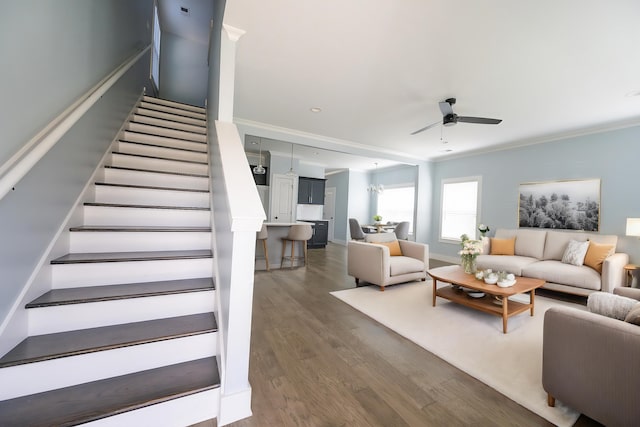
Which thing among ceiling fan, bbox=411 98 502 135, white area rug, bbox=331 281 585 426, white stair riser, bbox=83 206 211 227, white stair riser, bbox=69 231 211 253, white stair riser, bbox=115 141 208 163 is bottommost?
white area rug, bbox=331 281 585 426

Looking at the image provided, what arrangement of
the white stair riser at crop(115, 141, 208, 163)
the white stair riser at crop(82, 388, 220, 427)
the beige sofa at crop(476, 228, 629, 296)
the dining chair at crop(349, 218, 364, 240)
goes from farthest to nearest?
the dining chair at crop(349, 218, 364, 240) → the beige sofa at crop(476, 228, 629, 296) → the white stair riser at crop(115, 141, 208, 163) → the white stair riser at crop(82, 388, 220, 427)

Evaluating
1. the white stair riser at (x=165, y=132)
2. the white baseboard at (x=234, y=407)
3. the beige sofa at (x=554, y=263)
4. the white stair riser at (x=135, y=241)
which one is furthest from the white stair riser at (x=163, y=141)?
the beige sofa at (x=554, y=263)

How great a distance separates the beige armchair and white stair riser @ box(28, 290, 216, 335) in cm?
256

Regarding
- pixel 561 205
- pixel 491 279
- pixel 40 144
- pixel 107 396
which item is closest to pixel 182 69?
pixel 40 144

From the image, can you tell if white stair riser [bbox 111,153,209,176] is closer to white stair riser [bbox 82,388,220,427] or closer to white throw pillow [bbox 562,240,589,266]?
white stair riser [bbox 82,388,220,427]

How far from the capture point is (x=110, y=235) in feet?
6.02

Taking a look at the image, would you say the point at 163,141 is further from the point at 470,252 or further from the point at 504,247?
the point at 504,247

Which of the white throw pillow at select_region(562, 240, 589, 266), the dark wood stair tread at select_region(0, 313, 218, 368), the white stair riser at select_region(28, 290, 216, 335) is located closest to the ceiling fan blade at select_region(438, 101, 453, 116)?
the white throw pillow at select_region(562, 240, 589, 266)

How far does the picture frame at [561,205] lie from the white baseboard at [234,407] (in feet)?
18.6

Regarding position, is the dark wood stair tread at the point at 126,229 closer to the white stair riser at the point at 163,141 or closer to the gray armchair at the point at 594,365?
the white stair riser at the point at 163,141

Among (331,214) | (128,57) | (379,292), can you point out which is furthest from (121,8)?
(331,214)

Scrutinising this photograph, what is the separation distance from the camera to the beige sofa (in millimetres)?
3316

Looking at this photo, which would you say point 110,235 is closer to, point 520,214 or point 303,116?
point 303,116

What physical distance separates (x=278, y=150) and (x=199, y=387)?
239 inches
